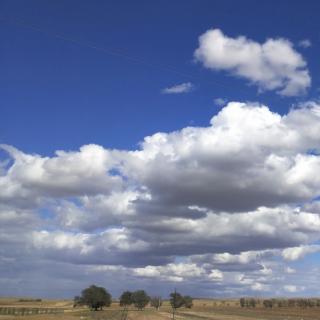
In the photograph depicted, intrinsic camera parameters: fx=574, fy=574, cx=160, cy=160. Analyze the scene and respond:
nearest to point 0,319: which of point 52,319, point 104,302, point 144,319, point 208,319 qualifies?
point 52,319

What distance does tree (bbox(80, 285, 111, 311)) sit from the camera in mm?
190375

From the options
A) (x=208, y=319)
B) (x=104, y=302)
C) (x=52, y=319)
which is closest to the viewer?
(x=52, y=319)

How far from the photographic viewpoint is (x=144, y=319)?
114500 mm

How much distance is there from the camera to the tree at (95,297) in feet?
625

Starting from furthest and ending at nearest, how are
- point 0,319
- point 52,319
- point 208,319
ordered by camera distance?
point 208,319
point 0,319
point 52,319

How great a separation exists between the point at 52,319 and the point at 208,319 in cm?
3427

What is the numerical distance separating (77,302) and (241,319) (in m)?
92.1

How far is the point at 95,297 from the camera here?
190000mm

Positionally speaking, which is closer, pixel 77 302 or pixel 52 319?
pixel 52 319

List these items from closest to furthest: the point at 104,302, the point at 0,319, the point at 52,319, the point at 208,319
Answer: the point at 52,319 → the point at 0,319 → the point at 208,319 → the point at 104,302

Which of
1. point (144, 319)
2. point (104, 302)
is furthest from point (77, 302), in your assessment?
point (144, 319)

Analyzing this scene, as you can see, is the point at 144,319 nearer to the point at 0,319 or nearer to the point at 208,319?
the point at 208,319

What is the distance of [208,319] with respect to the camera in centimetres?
11888

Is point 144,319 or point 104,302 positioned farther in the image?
point 104,302
